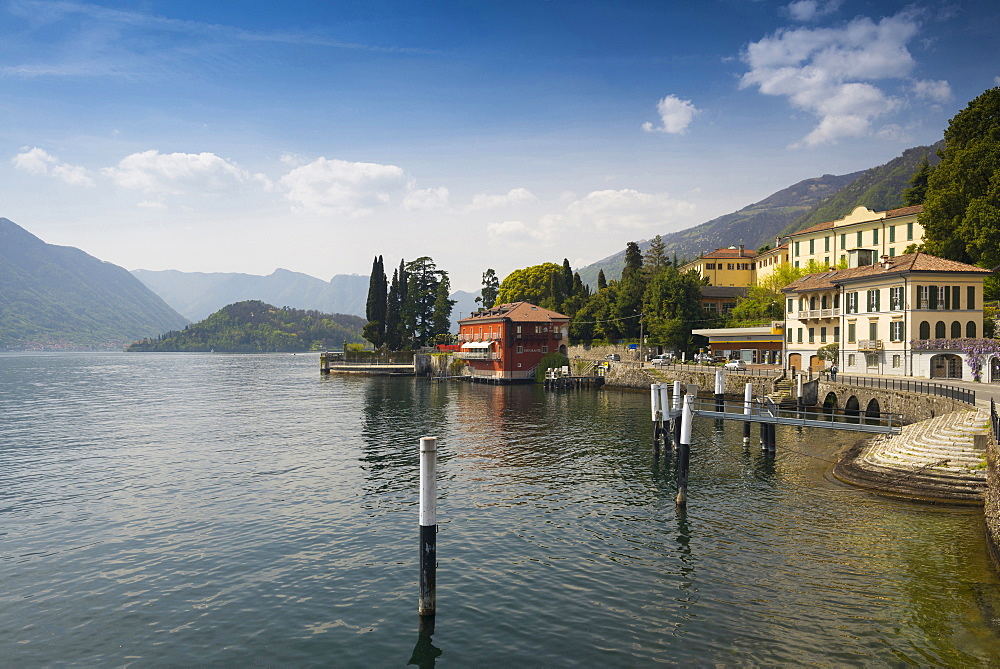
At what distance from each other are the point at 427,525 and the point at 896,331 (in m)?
58.8

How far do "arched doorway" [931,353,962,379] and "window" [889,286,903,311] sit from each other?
18.4ft

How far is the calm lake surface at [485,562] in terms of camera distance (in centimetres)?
1576

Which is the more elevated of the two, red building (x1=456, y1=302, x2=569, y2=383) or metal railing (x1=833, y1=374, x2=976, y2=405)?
red building (x1=456, y1=302, x2=569, y2=383)

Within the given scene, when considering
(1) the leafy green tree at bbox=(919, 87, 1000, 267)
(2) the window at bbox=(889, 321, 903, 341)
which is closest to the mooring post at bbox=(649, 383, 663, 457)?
(2) the window at bbox=(889, 321, 903, 341)

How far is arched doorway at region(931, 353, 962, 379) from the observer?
180ft

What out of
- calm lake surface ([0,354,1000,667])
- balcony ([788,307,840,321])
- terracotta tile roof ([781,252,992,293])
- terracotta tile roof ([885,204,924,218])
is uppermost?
terracotta tile roof ([885,204,924,218])

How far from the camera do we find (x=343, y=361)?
140625 millimetres

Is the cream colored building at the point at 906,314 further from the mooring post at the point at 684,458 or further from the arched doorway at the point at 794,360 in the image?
the mooring post at the point at 684,458

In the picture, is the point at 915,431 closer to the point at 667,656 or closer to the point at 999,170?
the point at 667,656

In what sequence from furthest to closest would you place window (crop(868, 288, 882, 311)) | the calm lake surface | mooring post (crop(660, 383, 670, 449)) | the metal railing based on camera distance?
window (crop(868, 288, 882, 311))
the metal railing
mooring post (crop(660, 383, 670, 449))
the calm lake surface

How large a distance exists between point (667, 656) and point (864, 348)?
57.9 metres

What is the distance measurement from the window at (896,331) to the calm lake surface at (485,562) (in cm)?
2399

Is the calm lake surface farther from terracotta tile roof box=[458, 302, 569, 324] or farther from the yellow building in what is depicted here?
the yellow building

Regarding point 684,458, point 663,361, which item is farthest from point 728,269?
point 684,458
